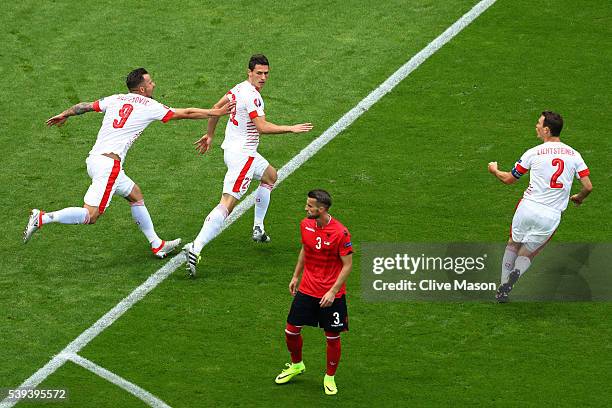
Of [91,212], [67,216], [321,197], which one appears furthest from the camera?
[91,212]

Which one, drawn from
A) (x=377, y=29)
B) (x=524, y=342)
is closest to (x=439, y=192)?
(x=524, y=342)

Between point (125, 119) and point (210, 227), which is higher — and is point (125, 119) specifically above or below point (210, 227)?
above

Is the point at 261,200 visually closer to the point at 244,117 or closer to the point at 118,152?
the point at 244,117

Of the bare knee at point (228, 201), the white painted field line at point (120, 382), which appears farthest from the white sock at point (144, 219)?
the white painted field line at point (120, 382)

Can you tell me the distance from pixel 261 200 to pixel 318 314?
3.68 m

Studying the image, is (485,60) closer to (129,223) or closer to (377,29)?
(377,29)

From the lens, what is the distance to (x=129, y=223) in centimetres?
1841

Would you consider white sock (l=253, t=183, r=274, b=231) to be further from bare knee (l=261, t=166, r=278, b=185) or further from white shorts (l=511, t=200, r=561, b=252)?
white shorts (l=511, t=200, r=561, b=252)

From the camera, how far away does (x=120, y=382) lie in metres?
14.6

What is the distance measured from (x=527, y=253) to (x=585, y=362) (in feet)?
5.40

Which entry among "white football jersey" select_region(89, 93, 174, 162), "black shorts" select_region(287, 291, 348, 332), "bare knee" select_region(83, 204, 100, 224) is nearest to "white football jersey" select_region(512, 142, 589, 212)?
"black shorts" select_region(287, 291, 348, 332)

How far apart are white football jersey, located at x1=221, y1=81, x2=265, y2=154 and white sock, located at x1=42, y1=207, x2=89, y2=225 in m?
1.97

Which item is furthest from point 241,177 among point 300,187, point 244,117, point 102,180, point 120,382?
point 120,382

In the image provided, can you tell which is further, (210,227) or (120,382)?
(210,227)
